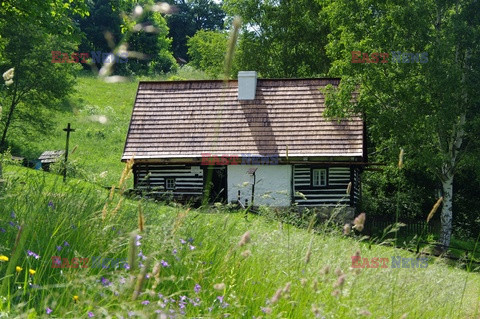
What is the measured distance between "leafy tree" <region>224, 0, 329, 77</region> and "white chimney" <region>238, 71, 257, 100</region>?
18.5ft

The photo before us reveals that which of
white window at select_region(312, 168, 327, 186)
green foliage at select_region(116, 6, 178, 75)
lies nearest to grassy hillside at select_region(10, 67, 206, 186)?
green foliage at select_region(116, 6, 178, 75)

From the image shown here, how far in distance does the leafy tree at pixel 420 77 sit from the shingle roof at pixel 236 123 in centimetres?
130

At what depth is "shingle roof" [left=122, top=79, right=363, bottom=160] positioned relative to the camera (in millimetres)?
25188

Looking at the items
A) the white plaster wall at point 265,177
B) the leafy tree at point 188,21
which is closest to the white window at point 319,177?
the white plaster wall at point 265,177

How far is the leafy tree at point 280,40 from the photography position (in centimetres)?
3250

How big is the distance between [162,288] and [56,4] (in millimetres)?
10515

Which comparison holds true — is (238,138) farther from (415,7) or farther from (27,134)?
(27,134)

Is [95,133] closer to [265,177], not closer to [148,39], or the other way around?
[148,39]

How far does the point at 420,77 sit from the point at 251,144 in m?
6.17

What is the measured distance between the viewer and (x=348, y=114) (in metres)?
25.4

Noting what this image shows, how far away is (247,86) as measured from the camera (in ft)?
88.5

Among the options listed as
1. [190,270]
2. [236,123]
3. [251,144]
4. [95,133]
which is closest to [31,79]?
[95,133]

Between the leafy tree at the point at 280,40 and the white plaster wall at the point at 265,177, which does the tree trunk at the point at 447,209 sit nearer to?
the white plaster wall at the point at 265,177

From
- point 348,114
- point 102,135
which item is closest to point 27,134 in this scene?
point 102,135
